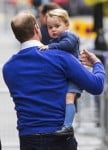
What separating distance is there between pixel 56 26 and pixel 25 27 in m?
0.36

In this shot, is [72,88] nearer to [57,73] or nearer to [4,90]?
[57,73]

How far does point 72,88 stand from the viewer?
→ 5.53m

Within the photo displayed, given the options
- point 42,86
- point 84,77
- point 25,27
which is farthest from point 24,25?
point 84,77

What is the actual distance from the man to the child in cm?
4

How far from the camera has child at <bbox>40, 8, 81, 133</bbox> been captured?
18.0 ft

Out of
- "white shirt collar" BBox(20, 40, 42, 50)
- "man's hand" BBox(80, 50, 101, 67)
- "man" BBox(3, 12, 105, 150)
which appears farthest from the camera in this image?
"man's hand" BBox(80, 50, 101, 67)

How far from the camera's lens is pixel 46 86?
5.48 meters

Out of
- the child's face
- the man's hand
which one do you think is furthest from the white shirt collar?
the man's hand

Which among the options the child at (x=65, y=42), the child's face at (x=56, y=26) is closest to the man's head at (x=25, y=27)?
the child at (x=65, y=42)

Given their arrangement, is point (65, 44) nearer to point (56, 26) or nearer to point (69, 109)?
point (56, 26)

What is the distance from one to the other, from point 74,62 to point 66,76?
0.37 ft

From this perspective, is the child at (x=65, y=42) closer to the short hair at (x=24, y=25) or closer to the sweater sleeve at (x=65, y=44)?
the sweater sleeve at (x=65, y=44)

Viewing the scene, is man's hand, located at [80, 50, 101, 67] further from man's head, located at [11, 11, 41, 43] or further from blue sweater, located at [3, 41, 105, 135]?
man's head, located at [11, 11, 41, 43]

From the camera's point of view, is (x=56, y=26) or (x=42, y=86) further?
(x=56, y=26)
